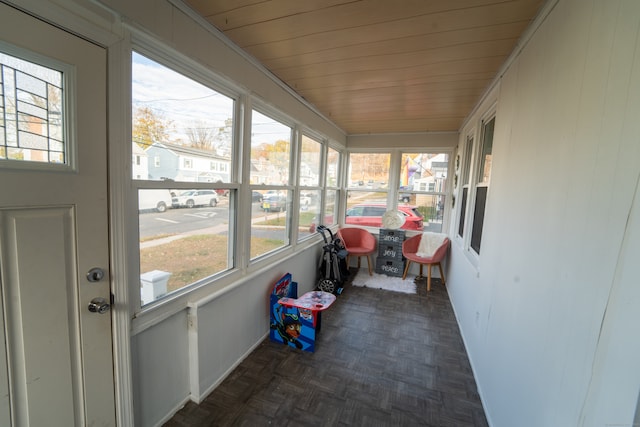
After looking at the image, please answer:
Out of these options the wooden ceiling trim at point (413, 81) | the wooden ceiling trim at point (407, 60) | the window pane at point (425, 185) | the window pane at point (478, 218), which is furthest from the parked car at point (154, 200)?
the window pane at point (425, 185)

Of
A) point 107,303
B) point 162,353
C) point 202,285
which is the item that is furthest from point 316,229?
point 107,303

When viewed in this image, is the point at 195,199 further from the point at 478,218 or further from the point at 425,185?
the point at 425,185

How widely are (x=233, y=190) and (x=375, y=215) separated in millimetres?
3255

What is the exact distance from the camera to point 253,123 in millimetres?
2170

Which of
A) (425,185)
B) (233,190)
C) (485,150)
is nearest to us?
A: (233,190)

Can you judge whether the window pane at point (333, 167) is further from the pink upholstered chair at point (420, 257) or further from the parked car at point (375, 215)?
the pink upholstered chair at point (420, 257)

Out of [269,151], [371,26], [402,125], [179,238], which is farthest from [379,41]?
[402,125]

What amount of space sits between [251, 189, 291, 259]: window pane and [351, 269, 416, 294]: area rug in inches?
66.5

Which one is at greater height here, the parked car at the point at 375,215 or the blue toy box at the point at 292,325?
the parked car at the point at 375,215

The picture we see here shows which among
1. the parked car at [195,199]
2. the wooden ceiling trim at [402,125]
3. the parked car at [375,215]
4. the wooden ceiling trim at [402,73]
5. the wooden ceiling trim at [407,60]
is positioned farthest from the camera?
the parked car at [375,215]

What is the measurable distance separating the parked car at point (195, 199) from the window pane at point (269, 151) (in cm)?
44

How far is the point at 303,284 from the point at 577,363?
275 cm

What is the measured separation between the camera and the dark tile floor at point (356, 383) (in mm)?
1645

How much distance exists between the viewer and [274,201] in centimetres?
263
